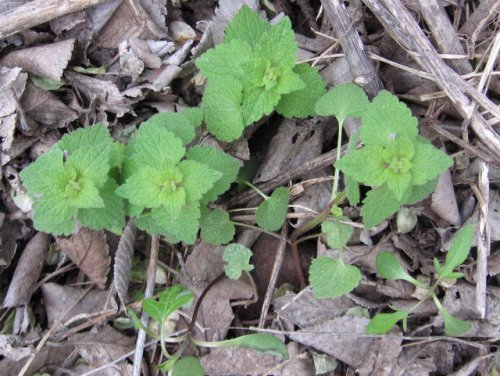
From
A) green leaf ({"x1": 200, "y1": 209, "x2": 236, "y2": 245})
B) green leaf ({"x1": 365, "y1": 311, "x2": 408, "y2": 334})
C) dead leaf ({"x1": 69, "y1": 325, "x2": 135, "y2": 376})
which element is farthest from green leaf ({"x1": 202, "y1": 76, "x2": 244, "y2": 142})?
dead leaf ({"x1": 69, "y1": 325, "x2": 135, "y2": 376})

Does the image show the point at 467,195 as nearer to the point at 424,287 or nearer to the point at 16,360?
the point at 424,287

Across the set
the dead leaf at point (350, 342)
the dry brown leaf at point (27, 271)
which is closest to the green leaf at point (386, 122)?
the dead leaf at point (350, 342)

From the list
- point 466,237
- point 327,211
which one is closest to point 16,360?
point 327,211

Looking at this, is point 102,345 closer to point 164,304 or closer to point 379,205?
point 164,304

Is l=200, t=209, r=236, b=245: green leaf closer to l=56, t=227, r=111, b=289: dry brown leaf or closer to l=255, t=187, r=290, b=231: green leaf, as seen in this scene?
l=255, t=187, r=290, b=231: green leaf

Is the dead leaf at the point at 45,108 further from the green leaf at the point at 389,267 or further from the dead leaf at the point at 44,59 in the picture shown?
the green leaf at the point at 389,267
